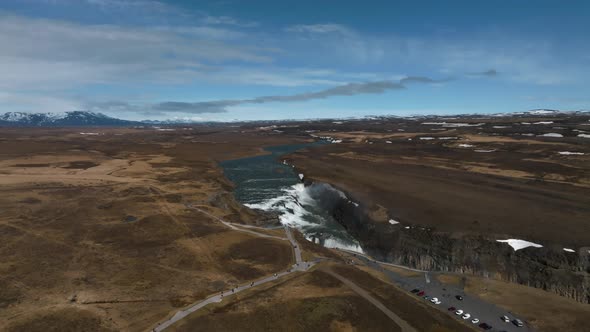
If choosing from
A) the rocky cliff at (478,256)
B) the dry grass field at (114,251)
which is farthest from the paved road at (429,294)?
the rocky cliff at (478,256)

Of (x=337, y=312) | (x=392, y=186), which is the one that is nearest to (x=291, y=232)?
(x=337, y=312)

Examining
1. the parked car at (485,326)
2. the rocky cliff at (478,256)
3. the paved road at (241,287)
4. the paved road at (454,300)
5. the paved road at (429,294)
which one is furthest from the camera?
the rocky cliff at (478,256)

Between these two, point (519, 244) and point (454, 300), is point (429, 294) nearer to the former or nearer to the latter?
point (454, 300)

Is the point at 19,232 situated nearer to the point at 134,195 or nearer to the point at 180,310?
the point at 134,195

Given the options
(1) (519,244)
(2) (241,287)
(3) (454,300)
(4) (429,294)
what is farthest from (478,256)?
(2) (241,287)

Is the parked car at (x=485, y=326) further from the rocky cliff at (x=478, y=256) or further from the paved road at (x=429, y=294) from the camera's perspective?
the rocky cliff at (x=478, y=256)

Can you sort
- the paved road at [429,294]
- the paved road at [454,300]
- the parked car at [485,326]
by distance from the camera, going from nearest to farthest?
the parked car at [485,326] → the paved road at [429,294] → the paved road at [454,300]

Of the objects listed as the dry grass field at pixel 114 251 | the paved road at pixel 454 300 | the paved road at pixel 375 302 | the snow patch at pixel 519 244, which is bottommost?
the paved road at pixel 454 300

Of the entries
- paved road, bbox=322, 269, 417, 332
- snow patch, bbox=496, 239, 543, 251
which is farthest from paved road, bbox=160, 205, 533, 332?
snow patch, bbox=496, 239, 543, 251
